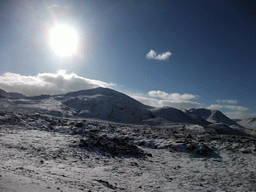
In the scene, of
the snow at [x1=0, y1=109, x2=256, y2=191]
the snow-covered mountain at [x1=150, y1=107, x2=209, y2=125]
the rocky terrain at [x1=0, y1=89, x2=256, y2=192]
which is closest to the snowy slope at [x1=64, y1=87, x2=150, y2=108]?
the snow-covered mountain at [x1=150, y1=107, x2=209, y2=125]

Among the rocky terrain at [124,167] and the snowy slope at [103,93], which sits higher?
the snowy slope at [103,93]

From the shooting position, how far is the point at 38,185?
4945 mm

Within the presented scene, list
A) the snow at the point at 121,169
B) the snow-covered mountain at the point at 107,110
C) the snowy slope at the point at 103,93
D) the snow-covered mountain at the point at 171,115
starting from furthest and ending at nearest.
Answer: the snowy slope at the point at 103,93
the snow-covered mountain at the point at 171,115
the snow-covered mountain at the point at 107,110
the snow at the point at 121,169

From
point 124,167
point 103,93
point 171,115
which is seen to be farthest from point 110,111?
point 124,167

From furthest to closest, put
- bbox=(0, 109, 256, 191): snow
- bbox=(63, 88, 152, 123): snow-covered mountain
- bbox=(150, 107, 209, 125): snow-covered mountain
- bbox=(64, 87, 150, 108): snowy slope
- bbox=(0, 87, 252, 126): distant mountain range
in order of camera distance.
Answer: bbox=(64, 87, 150, 108): snowy slope → bbox=(150, 107, 209, 125): snow-covered mountain → bbox=(63, 88, 152, 123): snow-covered mountain → bbox=(0, 87, 252, 126): distant mountain range → bbox=(0, 109, 256, 191): snow

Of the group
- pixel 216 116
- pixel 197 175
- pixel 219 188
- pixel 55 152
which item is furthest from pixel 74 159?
Result: pixel 216 116

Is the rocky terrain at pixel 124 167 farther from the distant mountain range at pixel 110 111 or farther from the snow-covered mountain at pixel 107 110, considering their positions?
the snow-covered mountain at pixel 107 110

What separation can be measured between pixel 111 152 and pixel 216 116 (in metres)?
204

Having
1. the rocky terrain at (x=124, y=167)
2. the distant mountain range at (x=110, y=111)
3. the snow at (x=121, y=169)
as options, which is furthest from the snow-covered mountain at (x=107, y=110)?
the snow at (x=121, y=169)

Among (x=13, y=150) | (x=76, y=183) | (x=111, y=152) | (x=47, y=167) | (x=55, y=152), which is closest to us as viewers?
(x=76, y=183)

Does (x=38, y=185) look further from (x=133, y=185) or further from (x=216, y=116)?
Result: (x=216, y=116)

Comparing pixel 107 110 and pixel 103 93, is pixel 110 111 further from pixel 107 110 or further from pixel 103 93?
pixel 103 93

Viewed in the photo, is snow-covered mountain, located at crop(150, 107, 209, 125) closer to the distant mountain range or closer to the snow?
the distant mountain range

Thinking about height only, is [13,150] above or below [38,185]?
below
